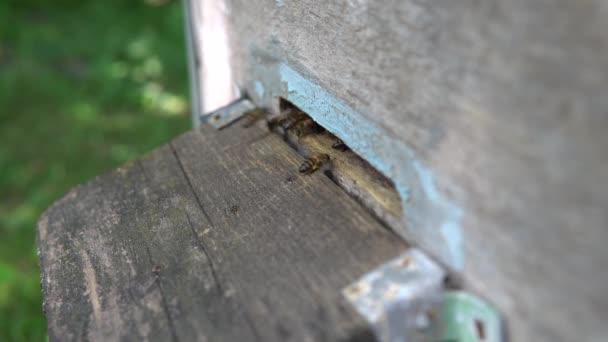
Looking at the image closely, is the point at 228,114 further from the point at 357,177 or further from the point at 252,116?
the point at 357,177

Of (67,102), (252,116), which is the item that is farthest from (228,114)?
(67,102)

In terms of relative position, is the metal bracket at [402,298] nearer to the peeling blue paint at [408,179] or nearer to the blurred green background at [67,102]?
the peeling blue paint at [408,179]

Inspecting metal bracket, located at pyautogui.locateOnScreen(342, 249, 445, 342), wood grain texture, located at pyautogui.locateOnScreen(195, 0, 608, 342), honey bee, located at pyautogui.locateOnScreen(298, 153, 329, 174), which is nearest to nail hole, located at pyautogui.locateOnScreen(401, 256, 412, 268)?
metal bracket, located at pyautogui.locateOnScreen(342, 249, 445, 342)

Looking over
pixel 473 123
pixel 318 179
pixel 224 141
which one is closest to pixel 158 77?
pixel 224 141

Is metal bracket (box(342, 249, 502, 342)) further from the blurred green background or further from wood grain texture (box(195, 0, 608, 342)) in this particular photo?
the blurred green background

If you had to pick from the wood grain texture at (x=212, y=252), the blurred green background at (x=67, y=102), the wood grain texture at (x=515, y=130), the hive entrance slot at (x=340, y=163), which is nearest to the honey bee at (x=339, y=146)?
the hive entrance slot at (x=340, y=163)

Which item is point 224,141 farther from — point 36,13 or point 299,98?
point 36,13
